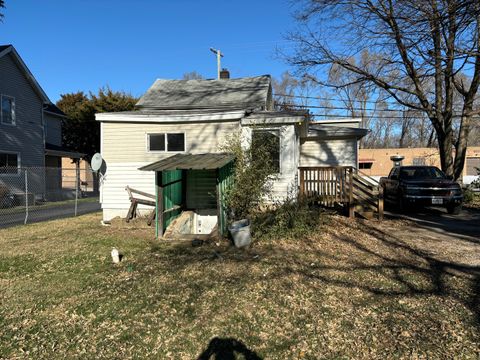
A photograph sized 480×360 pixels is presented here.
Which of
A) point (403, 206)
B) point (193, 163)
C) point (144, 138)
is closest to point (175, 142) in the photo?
point (144, 138)

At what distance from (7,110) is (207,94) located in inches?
436

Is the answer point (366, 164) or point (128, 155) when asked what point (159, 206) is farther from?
point (366, 164)

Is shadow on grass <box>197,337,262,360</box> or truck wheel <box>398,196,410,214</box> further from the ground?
truck wheel <box>398,196,410,214</box>

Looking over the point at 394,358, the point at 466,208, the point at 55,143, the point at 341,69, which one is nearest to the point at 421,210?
the point at 466,208

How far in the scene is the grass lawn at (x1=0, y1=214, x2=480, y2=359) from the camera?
3764 mm

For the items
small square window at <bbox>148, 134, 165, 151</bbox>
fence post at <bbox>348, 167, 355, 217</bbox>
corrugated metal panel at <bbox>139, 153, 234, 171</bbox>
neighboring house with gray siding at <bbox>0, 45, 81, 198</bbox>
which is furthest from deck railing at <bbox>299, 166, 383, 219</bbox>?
neighboring house with gray siding at <bbox>0, 45, 81, 198</bbox>

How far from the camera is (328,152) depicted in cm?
1465

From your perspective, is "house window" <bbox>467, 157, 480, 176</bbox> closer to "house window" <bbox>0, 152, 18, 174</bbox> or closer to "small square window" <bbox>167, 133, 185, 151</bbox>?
"small square window" <bbox>167, 133, 185, 151</bbox>

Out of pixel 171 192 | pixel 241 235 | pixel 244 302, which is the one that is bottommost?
pixel 244 302

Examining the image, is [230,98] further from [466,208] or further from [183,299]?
[183,299]

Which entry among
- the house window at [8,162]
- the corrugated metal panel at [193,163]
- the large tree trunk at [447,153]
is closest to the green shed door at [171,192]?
the corrugated metal panel at [193,163]

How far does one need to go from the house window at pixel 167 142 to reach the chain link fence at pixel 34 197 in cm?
417

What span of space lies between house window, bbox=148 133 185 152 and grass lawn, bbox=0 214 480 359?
4.44 m

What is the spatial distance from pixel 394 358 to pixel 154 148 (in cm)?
942
